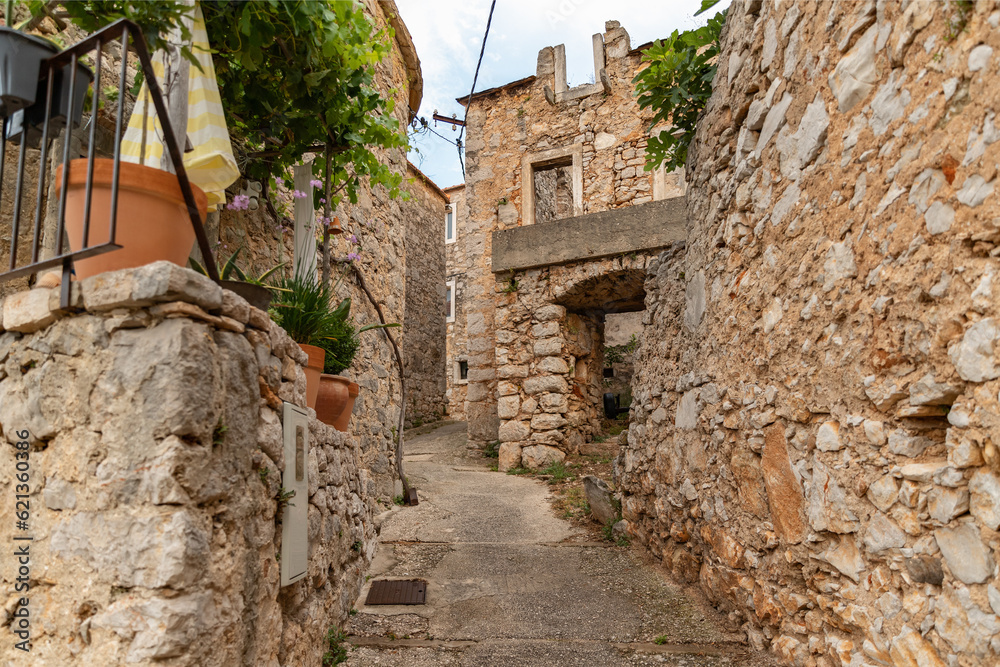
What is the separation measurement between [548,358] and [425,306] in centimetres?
565

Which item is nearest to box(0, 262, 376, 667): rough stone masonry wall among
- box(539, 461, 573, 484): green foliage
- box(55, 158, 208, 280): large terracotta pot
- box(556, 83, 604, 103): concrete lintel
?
box(55, 158, 208, 280): large terracotta pot

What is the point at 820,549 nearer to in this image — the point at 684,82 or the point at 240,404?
the point at 240,404

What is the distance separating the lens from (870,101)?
1.88 m

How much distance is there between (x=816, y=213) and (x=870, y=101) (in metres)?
0.40

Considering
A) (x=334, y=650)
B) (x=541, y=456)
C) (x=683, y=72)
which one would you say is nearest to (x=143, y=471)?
(x=334, y=650)

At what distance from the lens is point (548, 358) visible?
696 cm

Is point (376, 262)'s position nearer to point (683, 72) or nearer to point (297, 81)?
point (297, 81)

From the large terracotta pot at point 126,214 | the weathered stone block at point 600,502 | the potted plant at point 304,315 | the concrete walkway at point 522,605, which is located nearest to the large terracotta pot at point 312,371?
the potted plant at point 304,315

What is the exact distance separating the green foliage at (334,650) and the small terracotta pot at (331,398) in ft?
3.14

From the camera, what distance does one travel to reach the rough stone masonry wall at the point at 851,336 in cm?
146

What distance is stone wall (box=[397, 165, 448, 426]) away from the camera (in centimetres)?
1120

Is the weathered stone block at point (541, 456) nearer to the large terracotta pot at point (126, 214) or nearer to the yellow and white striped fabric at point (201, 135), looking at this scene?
the yellow and white striped fabric at point (201, 135)

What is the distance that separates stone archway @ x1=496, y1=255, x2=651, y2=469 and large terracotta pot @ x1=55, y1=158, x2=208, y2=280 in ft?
17.1

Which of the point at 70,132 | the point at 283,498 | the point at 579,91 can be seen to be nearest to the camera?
the point at 70,132
